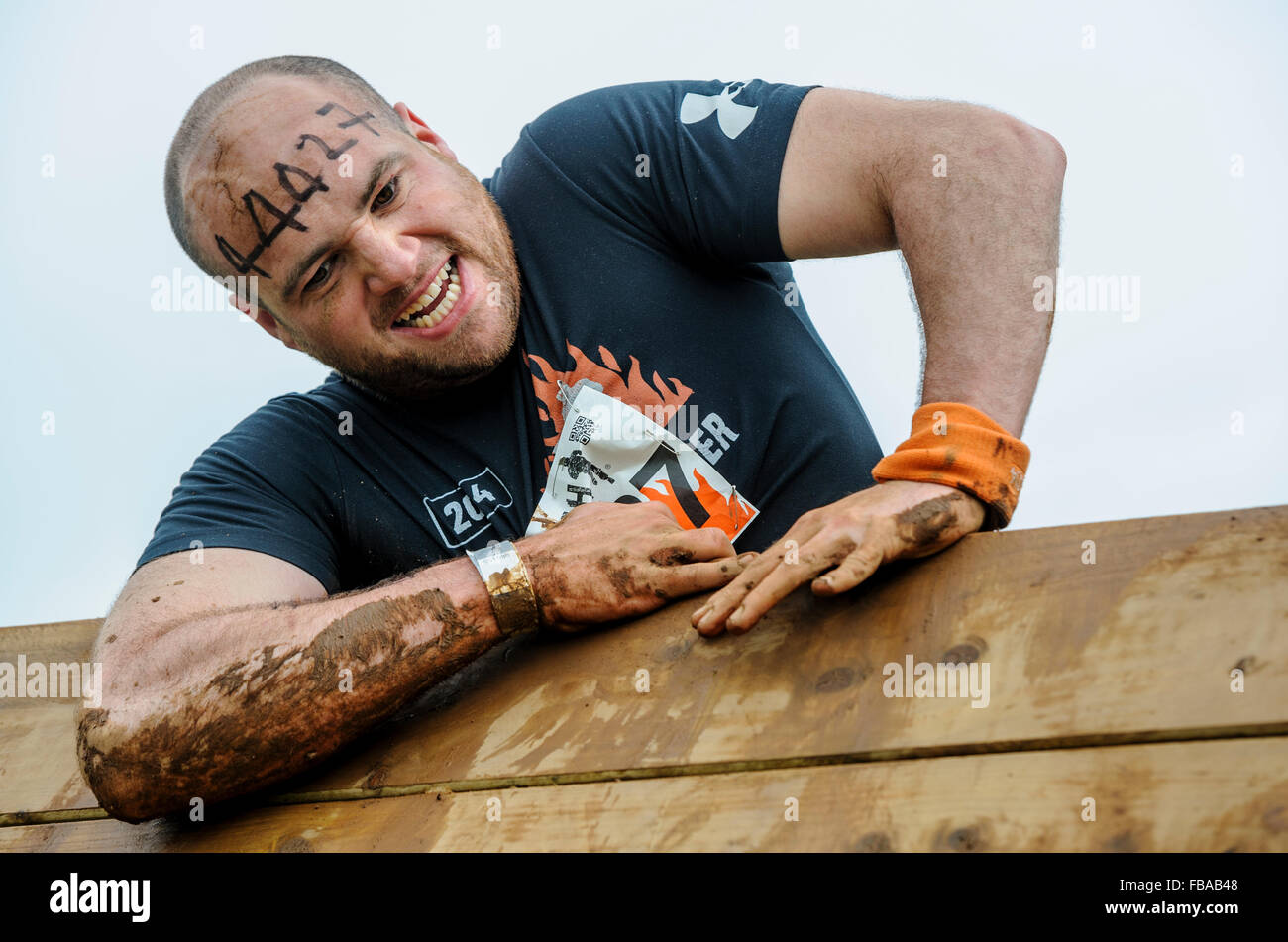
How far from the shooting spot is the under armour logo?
6.27ft

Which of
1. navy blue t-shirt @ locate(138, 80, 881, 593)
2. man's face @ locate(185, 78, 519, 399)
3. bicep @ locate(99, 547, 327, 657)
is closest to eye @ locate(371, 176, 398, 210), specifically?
man's face @ locate(185, 78, 519, 399)

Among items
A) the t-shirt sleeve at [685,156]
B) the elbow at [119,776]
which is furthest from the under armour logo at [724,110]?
the elbow at [119,776]

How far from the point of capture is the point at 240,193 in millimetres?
2018

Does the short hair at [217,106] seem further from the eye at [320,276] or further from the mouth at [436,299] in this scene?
the mouth at [436,299]

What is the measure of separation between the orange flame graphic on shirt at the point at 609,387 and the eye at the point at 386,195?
0.43 meters

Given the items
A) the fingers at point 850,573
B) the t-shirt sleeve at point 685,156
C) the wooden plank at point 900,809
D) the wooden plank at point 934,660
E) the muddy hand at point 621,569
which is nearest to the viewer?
the wooden plank at point 900,809

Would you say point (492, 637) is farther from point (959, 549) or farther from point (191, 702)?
point (959, 549)

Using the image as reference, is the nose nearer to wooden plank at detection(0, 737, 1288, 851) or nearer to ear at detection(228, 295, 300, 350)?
ear at detection(228, 295, 300, 350)

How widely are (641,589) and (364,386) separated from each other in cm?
91

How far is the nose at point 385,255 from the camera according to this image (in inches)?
78.2

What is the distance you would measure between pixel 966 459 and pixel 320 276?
125 centimetres

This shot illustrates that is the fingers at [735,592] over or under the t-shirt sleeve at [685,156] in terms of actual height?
under

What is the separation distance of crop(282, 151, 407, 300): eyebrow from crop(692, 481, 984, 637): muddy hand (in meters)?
1.07
